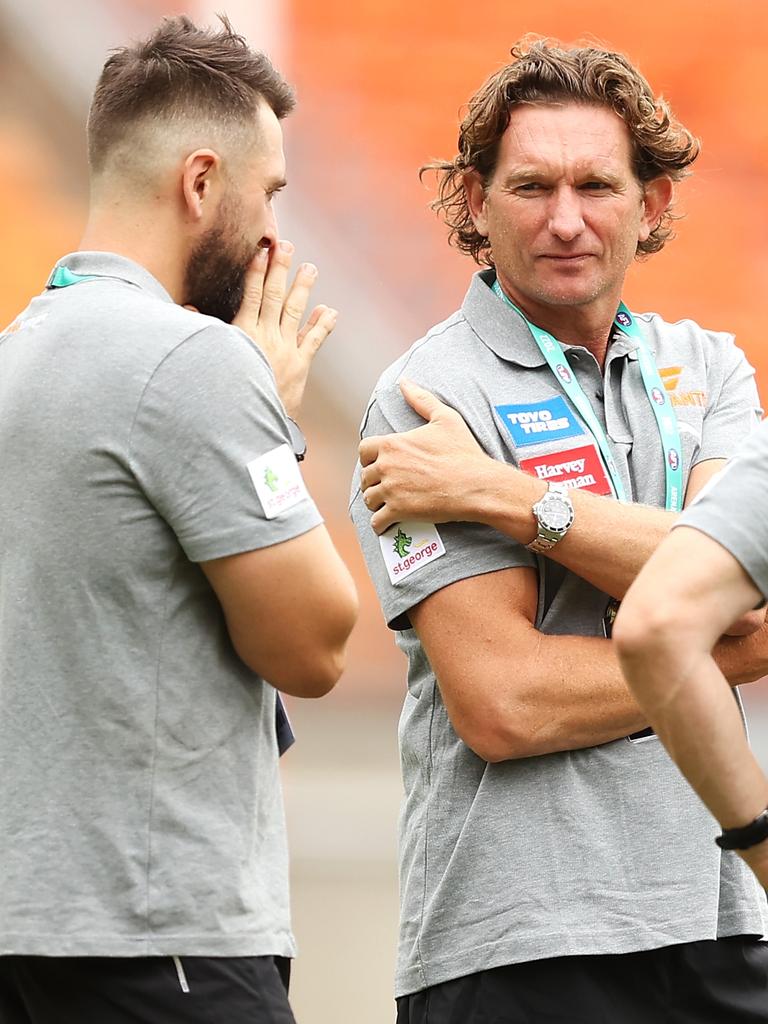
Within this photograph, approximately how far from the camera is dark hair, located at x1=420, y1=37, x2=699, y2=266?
8.20ft

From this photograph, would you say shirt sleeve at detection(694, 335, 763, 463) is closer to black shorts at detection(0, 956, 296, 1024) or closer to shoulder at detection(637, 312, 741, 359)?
shoulder at detection(637, 312, 741, 359)

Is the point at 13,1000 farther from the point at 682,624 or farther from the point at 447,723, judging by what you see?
the point at 682,624

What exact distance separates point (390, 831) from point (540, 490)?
2.35 meters

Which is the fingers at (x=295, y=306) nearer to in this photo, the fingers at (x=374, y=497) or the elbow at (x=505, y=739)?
the fingers at (x=374, y=497)

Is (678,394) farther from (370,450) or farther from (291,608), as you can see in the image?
(291,608)

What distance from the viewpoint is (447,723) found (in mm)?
2275

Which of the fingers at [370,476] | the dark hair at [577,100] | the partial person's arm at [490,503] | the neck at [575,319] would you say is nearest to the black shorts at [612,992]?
the partial person's arm at [490,503]

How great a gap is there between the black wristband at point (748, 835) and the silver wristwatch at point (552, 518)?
631 mm

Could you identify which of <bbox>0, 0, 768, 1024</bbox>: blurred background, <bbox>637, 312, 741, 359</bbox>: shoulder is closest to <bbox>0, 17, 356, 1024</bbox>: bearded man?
<bbox>637, 312, 741, 359</bbox>: shoulder

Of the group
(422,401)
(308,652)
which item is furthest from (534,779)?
(422,401)

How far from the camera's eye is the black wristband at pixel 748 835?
159 centimetres

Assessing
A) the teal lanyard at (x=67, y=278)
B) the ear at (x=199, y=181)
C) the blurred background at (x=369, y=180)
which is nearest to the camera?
the teal lanyard at (x=67, y=278)

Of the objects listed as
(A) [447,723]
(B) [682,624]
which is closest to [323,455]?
(A) [447,723]

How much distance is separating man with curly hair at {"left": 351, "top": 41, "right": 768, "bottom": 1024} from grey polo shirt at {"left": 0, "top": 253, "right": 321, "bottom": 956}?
14.3 inches
